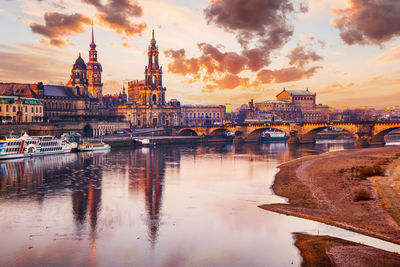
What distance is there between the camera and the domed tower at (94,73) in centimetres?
16762

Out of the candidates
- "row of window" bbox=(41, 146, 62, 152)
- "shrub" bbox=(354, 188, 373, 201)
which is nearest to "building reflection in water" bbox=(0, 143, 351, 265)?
"row of window" bbox=(41, 146, 62, 152)

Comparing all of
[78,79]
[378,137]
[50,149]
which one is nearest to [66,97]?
[78,79]

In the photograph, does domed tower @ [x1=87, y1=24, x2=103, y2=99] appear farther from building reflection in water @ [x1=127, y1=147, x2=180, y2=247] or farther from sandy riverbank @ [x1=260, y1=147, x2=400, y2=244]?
sandy riverbank @ [x1=260, y1=147, x2=400, y2=244]

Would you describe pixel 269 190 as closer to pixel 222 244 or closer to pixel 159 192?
pixel 159 192

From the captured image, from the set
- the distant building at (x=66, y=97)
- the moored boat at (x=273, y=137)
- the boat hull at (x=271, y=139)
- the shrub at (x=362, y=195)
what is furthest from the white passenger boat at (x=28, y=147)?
the moored boat at (x=273, y=137)

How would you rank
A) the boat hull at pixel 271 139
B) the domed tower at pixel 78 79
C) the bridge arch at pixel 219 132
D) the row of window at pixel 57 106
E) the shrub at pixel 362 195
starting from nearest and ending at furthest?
the shrub at pixel 362 195
the row of window at pixel 57 106
the boat hull at pixel 271 139
the bridge arch at pixel 219 132
the domed tower at pixel 78 79

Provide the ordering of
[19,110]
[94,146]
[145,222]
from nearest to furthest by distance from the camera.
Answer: [145,222]
[94,146]
[19,110]

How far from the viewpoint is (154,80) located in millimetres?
166625

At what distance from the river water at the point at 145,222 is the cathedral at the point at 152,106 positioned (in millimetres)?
104515

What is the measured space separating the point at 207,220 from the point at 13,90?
110361mm

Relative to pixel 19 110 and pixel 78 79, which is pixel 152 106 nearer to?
pixel 78 79

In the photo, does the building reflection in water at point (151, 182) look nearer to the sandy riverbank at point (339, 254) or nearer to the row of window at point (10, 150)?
the sandy riverbank at point (339, 254)

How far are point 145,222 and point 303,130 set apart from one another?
91.1 meters

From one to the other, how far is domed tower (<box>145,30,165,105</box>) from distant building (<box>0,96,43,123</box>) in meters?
56.3
